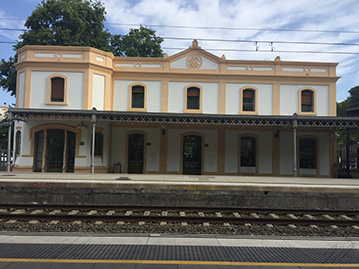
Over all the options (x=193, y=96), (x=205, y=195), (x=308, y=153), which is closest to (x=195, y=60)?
(x=193, y=96)

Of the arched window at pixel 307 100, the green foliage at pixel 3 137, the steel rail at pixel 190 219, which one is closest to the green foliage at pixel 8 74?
the green foliage at pixel 3 137

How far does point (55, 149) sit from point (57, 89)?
3810 millimetres

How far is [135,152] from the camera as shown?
18203mm

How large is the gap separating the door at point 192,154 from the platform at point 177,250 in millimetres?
11820

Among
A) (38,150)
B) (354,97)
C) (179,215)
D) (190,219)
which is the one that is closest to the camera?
(190,219)

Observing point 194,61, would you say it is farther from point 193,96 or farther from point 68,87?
point 68,87

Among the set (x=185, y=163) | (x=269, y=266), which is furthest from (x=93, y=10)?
(x=269, y=266)

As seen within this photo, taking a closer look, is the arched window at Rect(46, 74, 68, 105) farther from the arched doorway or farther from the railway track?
the railway track

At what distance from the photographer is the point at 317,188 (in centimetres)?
1057

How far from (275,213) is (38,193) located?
9.03m

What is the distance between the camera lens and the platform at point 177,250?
15.1 feet

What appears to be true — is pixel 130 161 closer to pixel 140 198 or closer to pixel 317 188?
pixel 140 198

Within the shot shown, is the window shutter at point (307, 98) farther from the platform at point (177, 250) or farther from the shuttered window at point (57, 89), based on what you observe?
the shuttered window at point (57, 89)

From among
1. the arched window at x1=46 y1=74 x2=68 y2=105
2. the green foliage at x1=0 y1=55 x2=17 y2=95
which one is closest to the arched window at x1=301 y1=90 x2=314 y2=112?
the arched window at x1=46 y1=74 x2=68 y2=105
